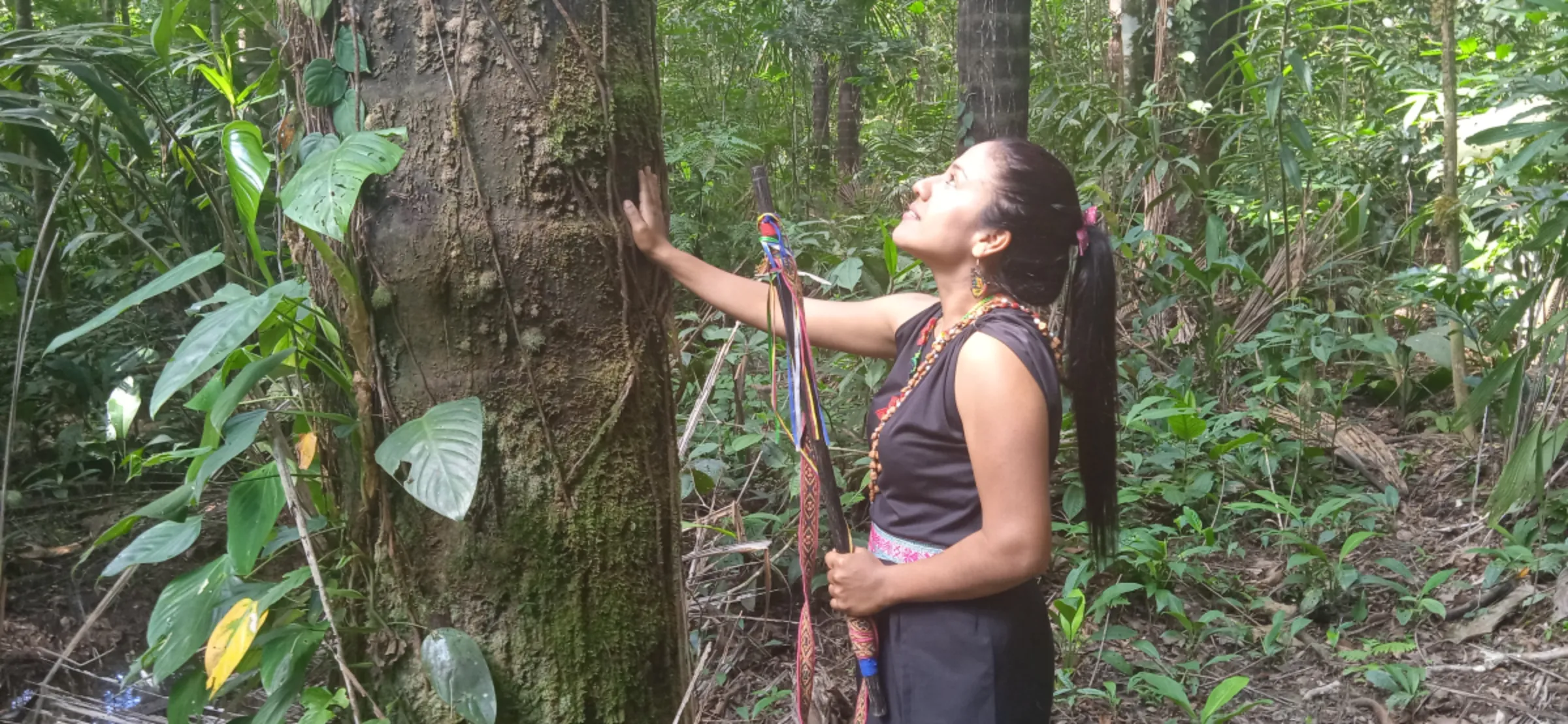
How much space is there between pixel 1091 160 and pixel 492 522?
4.44 metres

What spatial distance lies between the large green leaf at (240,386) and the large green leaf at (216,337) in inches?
2.1

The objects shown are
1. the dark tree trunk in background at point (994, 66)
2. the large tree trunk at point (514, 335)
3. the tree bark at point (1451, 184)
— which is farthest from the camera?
the dark tree trunk in background at point (994, 66)

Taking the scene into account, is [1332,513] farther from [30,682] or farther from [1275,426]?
[30,682]

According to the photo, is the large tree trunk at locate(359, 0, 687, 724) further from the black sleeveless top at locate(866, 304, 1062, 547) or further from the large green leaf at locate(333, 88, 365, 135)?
the black sleeveless top at locate(866, 304, 1062, 547)

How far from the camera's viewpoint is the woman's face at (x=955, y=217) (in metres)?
1.56

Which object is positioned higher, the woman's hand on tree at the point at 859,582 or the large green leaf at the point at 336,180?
the large green leaf at the point at 336,180

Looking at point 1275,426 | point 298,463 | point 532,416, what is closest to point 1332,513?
point 1275,426

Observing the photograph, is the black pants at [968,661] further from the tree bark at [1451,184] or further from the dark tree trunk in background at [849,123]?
the dark tree trunk in background at [849,123]

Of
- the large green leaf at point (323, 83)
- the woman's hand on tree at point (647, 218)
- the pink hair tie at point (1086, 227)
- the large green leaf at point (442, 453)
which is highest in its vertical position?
Result: the large green leaf at point (323, 83)

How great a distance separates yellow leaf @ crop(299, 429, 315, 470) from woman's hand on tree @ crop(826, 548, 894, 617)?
0.86 meters

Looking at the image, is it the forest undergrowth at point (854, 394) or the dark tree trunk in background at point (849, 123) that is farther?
the dark tree trunk in background at point (849, 123)

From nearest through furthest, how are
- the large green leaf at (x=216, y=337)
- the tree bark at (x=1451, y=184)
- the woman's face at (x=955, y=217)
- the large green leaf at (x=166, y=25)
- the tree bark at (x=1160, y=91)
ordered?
the large green leaf at (x=216, y=337), the woman's face at (x=955, y=217), the large green leaf at (x=166, y=25), the tree bark at (x=1451, y=184), the tree bark at (x=1160, y=91)

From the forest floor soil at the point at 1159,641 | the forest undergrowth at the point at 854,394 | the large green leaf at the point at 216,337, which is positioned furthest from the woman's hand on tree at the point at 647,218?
the forest floor soil at the point at 1159,641

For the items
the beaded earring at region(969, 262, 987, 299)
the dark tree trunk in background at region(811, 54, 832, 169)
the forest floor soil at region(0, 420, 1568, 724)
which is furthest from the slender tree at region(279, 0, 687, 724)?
the dark tree trunk in background at region(811, 54, 832, 169)
